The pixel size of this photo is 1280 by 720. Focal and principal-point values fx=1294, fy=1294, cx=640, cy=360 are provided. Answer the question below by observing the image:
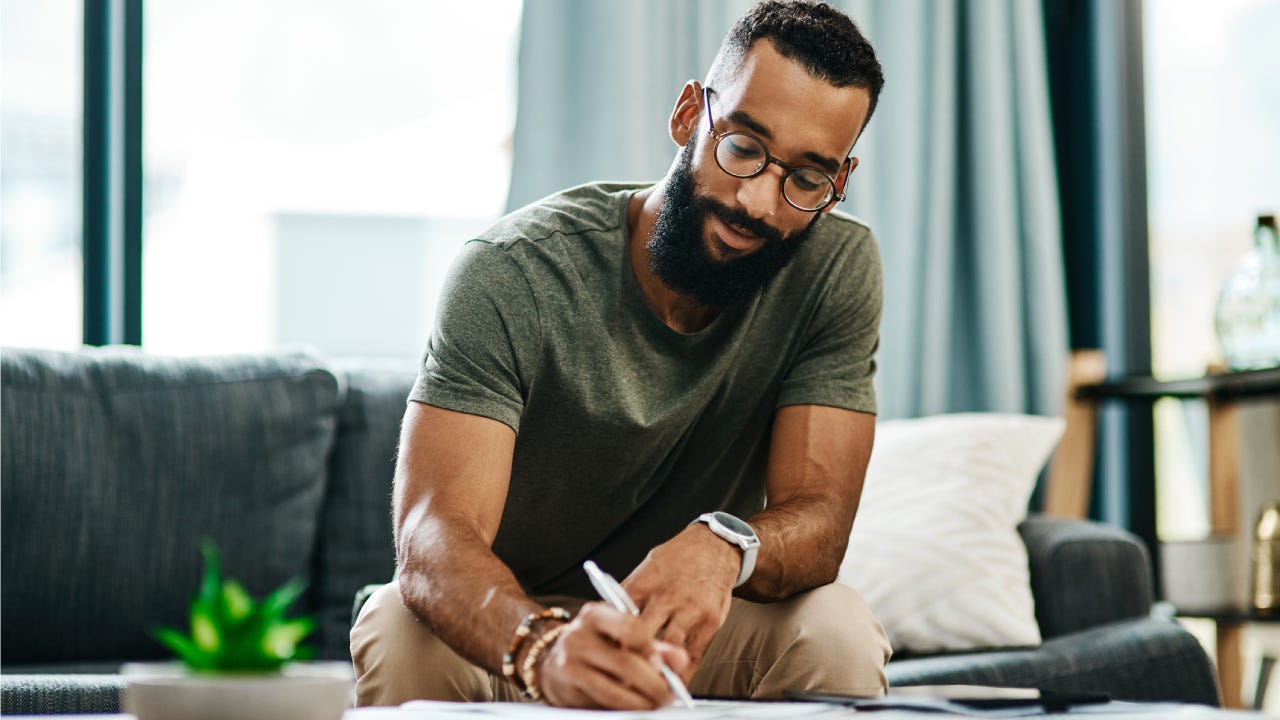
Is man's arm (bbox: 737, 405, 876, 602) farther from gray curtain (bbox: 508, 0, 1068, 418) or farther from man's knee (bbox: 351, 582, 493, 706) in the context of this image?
gray curtain (bbox: 508, 0, 1068, 418)

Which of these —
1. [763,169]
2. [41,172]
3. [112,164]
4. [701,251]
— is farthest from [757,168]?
[41,172]

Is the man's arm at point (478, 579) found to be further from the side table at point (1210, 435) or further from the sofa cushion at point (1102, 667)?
the side table at point (1210, 435)

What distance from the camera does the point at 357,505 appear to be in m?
2.12

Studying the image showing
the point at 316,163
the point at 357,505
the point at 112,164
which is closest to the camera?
the point at 357,505

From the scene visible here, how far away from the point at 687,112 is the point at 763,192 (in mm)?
205

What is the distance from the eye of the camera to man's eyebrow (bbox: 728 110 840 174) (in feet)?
4.67

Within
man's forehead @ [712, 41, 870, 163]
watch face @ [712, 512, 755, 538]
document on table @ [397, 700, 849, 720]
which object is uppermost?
man's forehead @ [712, 41, 870, 163]

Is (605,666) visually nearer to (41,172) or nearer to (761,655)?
(761,655)

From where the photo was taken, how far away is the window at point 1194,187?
116 inches

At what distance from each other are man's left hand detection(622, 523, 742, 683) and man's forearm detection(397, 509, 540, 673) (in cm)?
10

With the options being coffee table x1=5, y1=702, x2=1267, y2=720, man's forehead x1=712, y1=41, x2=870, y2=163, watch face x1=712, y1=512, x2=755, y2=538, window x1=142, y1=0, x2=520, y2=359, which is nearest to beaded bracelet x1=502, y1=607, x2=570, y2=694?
coffee table x1=5, y1=702, x2=1267, y2=720

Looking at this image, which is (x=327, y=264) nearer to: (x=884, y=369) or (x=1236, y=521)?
(x=884, y=369)

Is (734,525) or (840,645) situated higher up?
(734,525)

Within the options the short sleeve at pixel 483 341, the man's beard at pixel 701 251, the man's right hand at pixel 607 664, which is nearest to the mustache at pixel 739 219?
the man's beard at pixel 701 251
